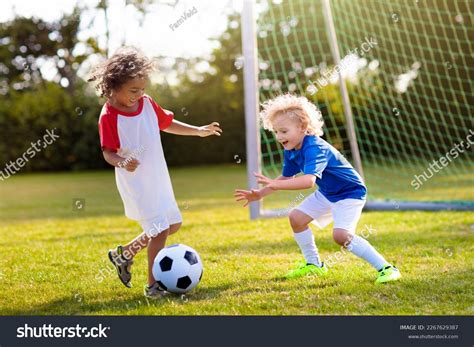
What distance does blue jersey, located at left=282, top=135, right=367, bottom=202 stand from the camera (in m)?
3.63

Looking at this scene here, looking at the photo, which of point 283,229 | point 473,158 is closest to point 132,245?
point 283,229

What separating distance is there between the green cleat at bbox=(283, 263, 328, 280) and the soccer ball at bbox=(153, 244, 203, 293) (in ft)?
2.17

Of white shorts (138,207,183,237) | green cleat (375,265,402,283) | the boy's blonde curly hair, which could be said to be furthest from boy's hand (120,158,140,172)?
green cleat (375,265,402,283)

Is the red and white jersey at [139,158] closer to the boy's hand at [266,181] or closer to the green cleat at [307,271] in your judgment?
the boy's hand at [266,181]

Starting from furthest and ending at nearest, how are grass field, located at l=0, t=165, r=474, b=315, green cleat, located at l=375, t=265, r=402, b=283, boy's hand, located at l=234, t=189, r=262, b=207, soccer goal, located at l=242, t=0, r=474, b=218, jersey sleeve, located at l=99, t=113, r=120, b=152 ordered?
soccer goal, located at l=242, t=0, r=474, b=218, green cleat, located at l=375, t=265, r=402, b=283, jersey sleeve, located at l=99, t=113, r=120, b=152, boy's hand, located at l=234, t=189, r=262, b=207, grass field, located at l=0, t=165, r=474, b=315

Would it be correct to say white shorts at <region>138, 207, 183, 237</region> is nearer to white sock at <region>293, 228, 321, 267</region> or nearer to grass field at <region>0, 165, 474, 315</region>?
grass field at <region>0, 165, 474, 315</region>

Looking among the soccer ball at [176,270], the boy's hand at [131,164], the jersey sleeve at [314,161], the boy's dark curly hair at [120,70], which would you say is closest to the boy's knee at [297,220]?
the jersey sleeve at [314,161]

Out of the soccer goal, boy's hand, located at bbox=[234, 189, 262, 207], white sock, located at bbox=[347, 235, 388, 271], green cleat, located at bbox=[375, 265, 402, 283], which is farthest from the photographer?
the soccer goal

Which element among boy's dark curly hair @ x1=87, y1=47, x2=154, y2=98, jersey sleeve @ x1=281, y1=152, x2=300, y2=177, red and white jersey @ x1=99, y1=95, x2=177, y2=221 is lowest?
jersey sleeve @ x1=281, y1=152, x2=300, y2=177

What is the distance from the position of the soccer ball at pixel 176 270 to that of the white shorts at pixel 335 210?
2.84 ft

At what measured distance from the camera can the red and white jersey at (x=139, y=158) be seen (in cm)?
343
